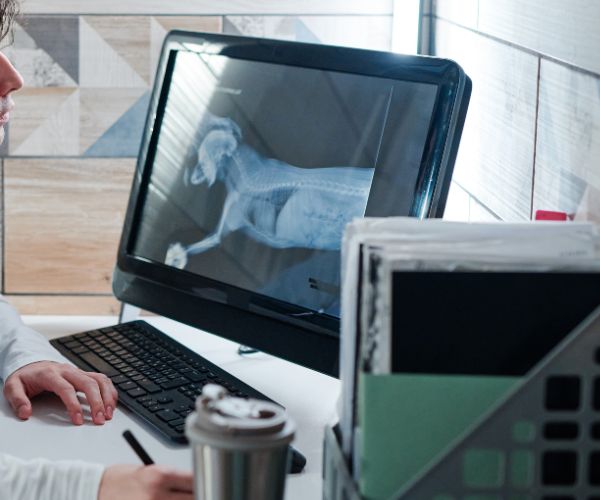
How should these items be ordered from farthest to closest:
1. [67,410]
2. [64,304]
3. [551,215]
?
[64,304] < [67,410] < [551,215]

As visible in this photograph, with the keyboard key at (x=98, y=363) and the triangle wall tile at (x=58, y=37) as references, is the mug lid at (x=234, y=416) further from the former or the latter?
the triangle wall tile at (x=58, y=37)

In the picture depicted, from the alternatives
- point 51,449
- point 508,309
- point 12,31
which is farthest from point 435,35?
point 508,309

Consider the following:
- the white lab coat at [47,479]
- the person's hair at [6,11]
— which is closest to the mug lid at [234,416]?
the white lab coat at [47,479]

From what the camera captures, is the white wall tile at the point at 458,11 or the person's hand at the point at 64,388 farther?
the white wall tile at the point at 458,11

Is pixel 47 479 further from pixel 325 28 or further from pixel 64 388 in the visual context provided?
pixel 325 28

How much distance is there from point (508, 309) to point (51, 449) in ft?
1.89

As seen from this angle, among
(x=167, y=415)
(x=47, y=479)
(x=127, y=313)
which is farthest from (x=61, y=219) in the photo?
(x=47, y=479)

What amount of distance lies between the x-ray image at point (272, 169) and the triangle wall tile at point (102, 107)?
73 cm

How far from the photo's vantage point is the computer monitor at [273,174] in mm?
1021

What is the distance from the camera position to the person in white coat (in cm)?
80

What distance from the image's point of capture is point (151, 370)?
45.4 inches

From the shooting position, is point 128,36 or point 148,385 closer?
point 148,385

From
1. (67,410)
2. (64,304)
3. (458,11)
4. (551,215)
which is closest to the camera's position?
(551,215)

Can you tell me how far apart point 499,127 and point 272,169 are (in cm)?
33
